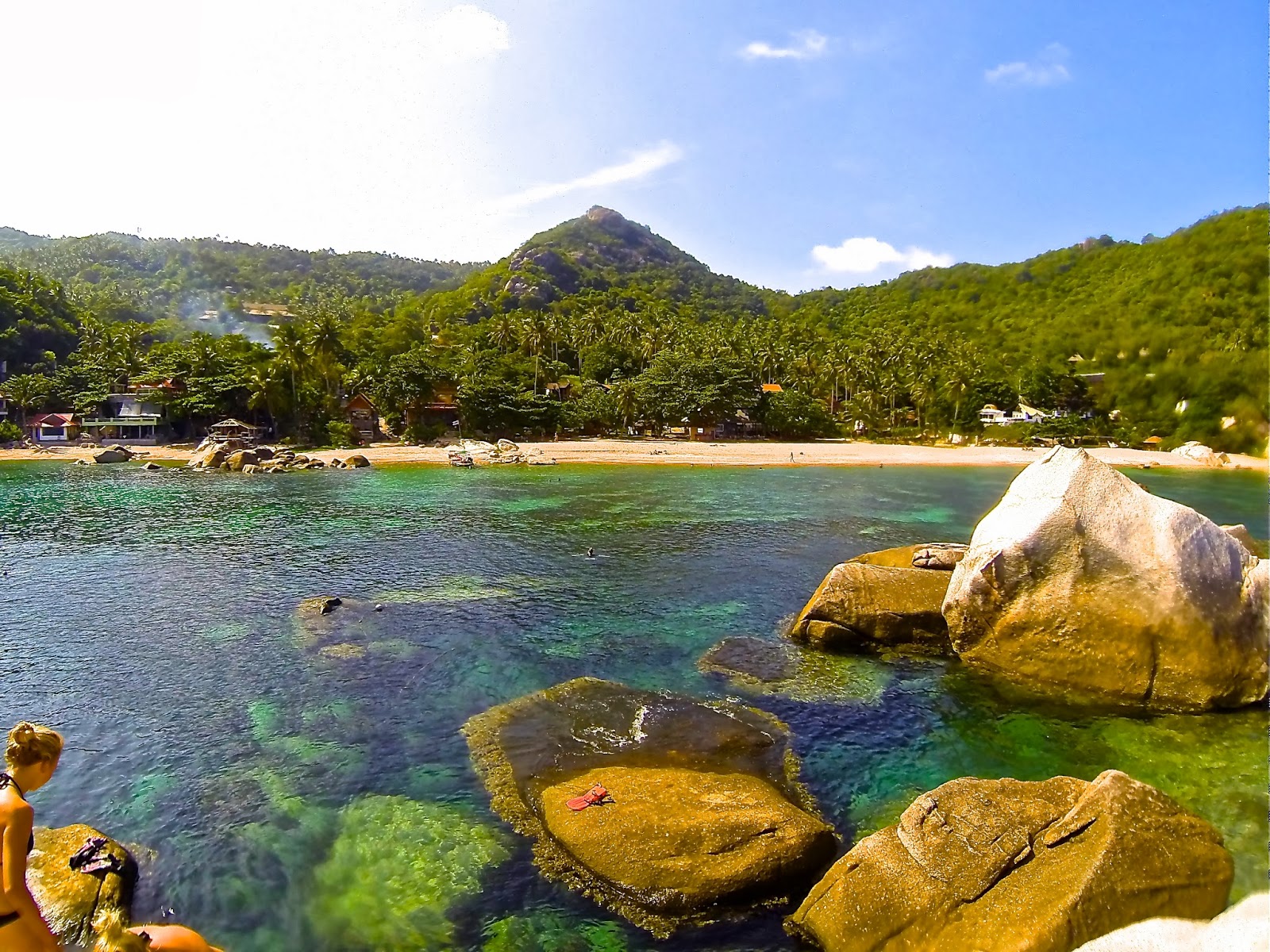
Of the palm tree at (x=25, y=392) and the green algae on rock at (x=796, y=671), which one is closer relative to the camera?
the green algae on rock at (x=796, y=671)

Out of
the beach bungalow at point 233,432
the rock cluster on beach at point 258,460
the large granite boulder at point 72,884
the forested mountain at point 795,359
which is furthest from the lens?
the beach bungalow at point 233,432

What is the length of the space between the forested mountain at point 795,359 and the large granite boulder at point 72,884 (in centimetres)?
7326

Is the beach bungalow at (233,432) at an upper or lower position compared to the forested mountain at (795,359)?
lower

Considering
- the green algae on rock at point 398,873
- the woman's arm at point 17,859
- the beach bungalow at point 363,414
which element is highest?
the beach bungalow at point 363,414

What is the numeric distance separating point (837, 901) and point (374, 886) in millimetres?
6728

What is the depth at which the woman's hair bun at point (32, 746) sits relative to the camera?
5098mm

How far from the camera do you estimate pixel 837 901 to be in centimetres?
919

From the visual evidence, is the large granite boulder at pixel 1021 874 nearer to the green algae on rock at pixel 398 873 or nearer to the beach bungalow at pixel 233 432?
the green algae on rock at pixel 398 873

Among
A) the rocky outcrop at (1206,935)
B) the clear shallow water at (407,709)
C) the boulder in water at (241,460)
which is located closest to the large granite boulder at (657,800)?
the clear shallow water at (407,709)

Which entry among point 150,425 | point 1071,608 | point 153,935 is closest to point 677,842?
point 153,935

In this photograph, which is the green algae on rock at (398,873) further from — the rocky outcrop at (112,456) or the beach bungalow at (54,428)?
the beach bungalow at (54,428)

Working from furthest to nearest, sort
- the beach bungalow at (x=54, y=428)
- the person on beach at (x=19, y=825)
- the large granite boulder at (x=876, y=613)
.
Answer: the beach bungalow at (x=54, y=428), the large granite boulder at (x=876, y=613), the person on beach at (x=19, y=825)

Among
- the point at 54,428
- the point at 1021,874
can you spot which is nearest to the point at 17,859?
the point at 1021,874

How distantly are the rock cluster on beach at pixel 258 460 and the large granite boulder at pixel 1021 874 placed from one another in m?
68.2
